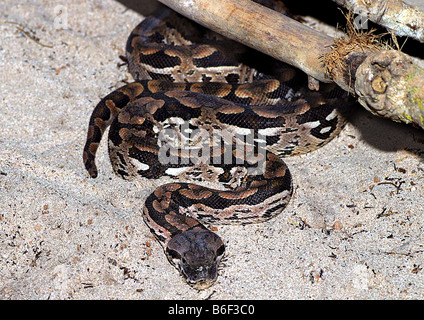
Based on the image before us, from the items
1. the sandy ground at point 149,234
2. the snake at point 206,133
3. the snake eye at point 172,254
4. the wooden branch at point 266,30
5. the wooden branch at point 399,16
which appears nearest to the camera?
the sandy ground at point 149,234

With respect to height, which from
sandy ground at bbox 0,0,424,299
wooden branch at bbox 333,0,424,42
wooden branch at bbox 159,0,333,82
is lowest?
sandy ground at bbox 0,0,424,299

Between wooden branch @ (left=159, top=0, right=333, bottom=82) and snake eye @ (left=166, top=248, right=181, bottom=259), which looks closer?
snake eye @ (left=166, top=248, right=181, bottom=259)

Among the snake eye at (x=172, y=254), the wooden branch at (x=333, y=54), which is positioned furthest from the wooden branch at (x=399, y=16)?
the snake eye at (x=172, y=254)

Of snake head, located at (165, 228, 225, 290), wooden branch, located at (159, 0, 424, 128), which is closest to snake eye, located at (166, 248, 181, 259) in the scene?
snake head, located at (165, 228, 225, 290)

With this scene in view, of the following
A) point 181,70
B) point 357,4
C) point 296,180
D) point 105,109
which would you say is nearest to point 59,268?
point 105,109

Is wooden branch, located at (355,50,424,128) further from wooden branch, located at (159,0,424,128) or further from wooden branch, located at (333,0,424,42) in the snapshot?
A: wooden branch, located at (333,0,424,42)

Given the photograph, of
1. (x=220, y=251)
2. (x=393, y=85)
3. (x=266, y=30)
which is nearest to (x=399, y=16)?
(x=266, y=30)

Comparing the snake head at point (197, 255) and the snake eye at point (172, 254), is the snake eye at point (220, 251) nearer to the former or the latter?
the snake head at point (197, 255)
